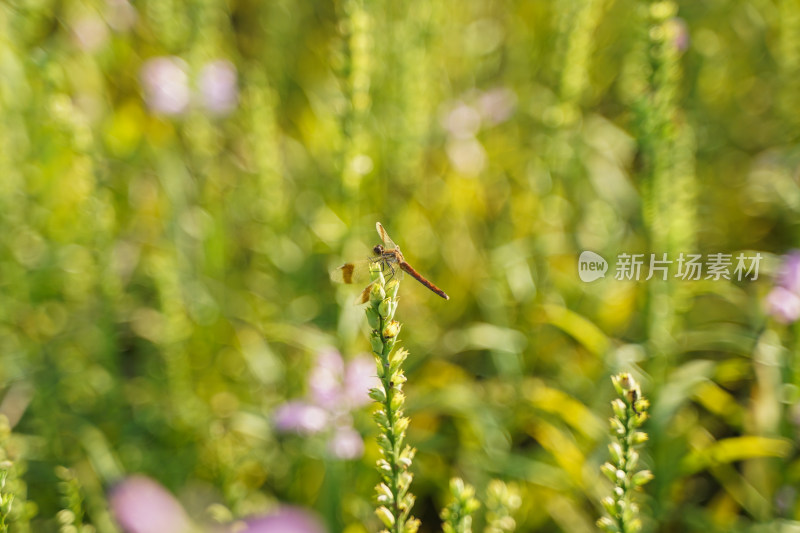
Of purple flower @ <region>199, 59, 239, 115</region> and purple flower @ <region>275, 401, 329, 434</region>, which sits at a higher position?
purple flower @ <region>199, 59, 239, 115</region>

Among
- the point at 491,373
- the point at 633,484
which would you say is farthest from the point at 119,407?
the point at 633,484

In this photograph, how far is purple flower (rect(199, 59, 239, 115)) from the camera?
3.56m

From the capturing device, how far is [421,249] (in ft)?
11.1

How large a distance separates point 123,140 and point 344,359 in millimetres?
2364

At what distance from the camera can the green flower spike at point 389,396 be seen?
4.08 feet

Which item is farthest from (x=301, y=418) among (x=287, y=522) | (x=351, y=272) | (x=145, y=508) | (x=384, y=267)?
(x=384, y=267)

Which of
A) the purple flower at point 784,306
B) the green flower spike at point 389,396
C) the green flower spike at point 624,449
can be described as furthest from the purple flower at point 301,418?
the purple flower at point 784,306

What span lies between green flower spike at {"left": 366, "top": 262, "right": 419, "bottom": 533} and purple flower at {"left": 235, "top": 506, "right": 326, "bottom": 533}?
741 millimetres

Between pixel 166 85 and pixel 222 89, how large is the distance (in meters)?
0.29

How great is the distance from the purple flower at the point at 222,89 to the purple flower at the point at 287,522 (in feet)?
6.78

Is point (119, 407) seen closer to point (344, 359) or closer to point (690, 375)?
point (344, 359)

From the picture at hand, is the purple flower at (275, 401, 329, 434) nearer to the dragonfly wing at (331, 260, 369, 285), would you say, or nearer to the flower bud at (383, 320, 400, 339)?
the dragonfly wing at (331, 260, 369, 285)

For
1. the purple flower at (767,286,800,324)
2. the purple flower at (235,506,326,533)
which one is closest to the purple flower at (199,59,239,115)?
the purple flower at (235,506,326,533)

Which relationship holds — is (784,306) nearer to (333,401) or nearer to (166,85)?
(333,401)
